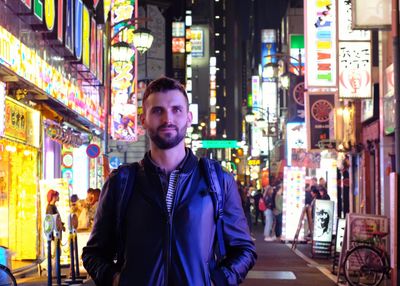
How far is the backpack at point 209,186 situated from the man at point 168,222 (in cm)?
2

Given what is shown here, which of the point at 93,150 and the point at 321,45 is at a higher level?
the point at 321,45

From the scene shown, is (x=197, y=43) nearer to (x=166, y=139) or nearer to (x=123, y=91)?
(x=123, y=91)

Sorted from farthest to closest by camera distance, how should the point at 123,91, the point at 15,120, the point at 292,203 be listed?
the point at 123,91
the point at 292,203
the point at 15,120

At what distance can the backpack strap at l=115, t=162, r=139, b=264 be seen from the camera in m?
4.21

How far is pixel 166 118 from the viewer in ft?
13.9

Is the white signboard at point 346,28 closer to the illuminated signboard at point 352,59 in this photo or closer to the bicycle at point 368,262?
the illuminated signboard at point 352,59

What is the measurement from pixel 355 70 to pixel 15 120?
10.3 metres

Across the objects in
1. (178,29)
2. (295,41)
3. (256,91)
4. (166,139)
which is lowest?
(166,139)

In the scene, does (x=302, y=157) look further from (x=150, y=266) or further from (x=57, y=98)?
(x=150, y=266)

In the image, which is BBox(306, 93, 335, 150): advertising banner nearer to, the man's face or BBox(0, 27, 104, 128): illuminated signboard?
BBox(0, 27, 104, 128): illuminated signboard

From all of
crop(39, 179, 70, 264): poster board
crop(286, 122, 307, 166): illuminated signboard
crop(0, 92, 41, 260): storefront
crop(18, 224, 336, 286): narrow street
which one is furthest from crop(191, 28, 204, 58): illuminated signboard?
crop(39, 179, 70, 264): poster board

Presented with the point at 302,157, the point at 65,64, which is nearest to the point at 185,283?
the point at 65,64

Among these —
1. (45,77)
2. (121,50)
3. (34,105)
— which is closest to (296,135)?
(121,50)

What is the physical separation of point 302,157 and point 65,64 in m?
19.3
